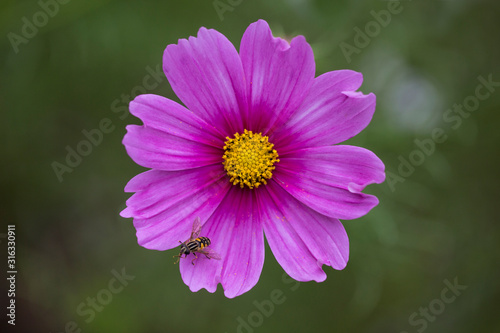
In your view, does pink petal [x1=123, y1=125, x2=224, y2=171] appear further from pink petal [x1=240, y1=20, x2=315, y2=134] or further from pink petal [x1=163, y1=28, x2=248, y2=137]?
pink petal [x1=240, y1=20, x2=315, y2=134]

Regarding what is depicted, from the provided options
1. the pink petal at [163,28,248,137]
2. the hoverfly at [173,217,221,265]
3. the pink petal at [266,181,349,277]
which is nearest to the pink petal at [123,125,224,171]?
the pink petal at [163,28,248,137]

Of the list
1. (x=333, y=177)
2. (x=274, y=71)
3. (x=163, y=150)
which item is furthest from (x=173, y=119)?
(x=333, y=177)

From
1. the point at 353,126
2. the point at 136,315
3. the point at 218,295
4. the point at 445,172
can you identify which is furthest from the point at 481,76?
the point at 136,315

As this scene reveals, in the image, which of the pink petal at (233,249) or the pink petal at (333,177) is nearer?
the pink petal at (333,177)

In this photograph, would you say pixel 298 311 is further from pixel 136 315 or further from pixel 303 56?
pixel 303 56

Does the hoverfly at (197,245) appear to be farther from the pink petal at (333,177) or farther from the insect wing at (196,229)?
the pink petal at (333,177)

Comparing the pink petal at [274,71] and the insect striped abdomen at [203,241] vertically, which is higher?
the pink petal at [274,71]

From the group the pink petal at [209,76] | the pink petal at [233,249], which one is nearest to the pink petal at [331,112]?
the pink petal at [209,76]

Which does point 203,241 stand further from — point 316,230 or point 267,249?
point 267,249
